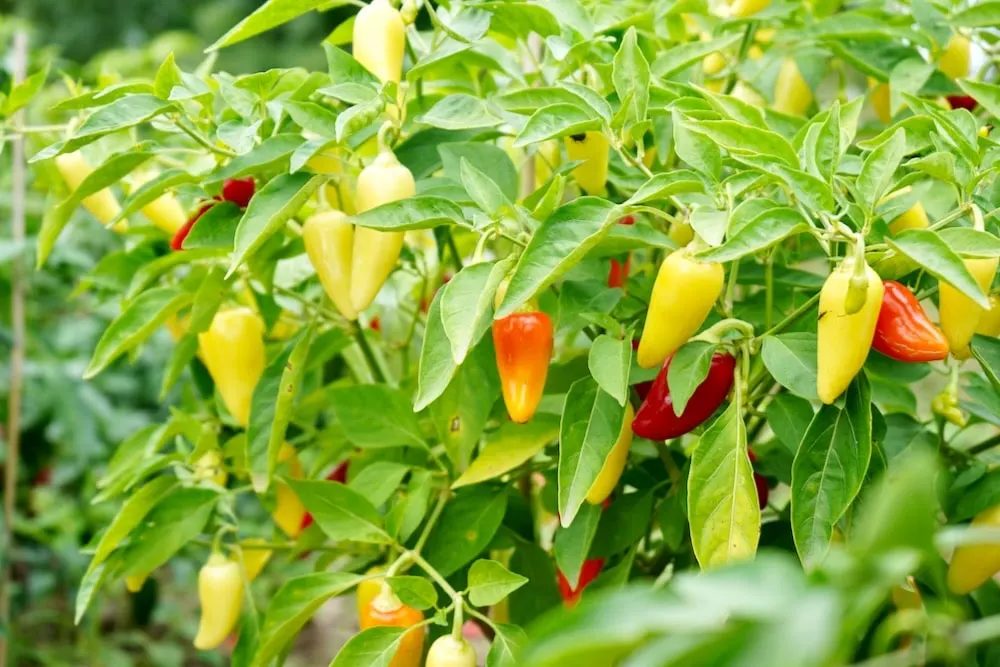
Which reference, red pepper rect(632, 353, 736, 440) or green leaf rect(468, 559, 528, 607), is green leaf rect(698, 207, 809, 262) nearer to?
red pepper rect(632, 353, 736, 440)

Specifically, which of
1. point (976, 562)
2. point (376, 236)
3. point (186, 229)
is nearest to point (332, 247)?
point (376, 236)

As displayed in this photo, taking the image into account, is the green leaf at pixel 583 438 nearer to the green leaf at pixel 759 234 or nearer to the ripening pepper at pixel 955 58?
the green leaf at pixel 759 234

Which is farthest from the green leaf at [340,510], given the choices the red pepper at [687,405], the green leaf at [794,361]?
the green leaf at [794,361]

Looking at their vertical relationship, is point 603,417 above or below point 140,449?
above

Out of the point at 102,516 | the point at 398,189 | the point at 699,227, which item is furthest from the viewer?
the point at 102,516

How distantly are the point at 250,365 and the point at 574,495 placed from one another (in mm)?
359

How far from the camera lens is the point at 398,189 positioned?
761 mm

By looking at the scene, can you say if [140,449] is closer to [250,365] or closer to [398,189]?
[250,365]

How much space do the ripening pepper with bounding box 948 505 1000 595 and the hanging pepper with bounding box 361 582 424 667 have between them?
1.26 feet

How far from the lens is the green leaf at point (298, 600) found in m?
0.77

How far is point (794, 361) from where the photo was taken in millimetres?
694

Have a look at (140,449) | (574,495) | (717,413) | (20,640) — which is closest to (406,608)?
(574,495)

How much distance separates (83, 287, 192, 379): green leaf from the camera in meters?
0.89

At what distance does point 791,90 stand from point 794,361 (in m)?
0.45
